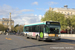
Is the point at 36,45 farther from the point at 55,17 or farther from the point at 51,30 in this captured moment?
the point at 55,17

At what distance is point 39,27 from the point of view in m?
21.8

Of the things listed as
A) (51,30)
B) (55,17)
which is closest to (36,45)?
(51,30)

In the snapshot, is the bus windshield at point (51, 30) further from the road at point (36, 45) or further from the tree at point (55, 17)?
the tree at point (55, 17)

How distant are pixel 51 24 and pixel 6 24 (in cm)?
13031

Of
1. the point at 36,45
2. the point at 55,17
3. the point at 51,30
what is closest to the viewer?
the point at 36,45

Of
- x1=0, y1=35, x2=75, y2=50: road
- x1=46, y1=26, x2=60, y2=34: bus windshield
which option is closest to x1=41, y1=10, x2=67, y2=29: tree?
x1=46, y1=26, x2=60, y2=34: bus windshield

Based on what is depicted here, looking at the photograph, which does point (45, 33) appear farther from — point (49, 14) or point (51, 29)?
point (49, 14)

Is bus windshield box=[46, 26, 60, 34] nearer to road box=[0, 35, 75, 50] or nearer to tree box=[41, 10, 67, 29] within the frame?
→ road box=[0, 35, 75, 50]

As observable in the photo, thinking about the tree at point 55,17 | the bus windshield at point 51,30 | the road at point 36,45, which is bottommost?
the road at point 36,45

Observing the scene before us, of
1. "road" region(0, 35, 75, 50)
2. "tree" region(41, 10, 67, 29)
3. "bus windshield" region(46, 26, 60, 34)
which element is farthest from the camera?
"tree" region(41, 10, 67, 29)

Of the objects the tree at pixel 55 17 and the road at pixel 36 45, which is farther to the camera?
the tree at pixel 55 17

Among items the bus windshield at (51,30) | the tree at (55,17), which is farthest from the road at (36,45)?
the tree at (55,17)

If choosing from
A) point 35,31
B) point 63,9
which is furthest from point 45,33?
point 63,9

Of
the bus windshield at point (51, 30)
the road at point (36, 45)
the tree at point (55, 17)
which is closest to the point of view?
the road at point (36, 45)
